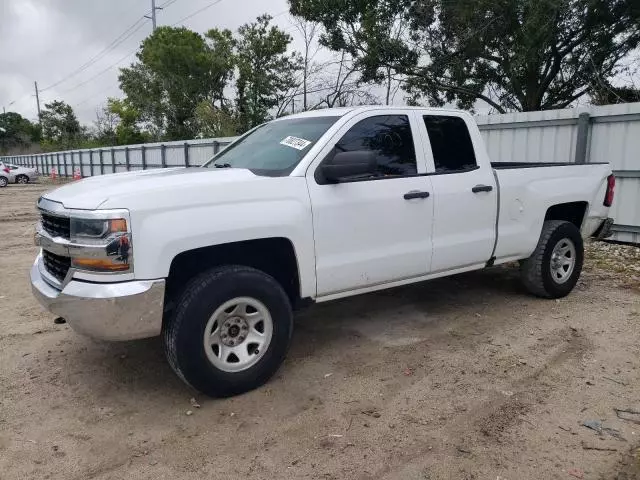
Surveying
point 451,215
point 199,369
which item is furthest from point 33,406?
point 451,215

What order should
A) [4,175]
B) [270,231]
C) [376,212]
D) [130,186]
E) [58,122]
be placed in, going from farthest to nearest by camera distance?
[58,122] → [4,175] → [376,212] → [270,231] → [130,186]

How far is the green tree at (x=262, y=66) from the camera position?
1257 inches

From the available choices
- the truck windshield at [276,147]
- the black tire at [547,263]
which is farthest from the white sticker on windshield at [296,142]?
the black tire at [547,263]

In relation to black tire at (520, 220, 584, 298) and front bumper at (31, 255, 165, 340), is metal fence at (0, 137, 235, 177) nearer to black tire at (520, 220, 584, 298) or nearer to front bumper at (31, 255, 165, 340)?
black tire at (520, 220, 584, 298)

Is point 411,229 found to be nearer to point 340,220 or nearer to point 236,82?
point 340,220

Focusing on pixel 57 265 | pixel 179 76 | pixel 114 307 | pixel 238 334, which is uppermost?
pixel 179 76

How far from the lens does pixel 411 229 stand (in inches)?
170

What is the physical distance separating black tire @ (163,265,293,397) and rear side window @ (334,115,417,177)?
129 cm

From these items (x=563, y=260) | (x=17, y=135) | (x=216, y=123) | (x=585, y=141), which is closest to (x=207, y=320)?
(x=563, y=260)

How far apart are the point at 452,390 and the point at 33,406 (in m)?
2.82

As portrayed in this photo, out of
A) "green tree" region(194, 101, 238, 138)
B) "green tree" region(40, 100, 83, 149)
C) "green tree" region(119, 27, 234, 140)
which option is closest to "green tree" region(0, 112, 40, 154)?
A: "green tree" region(40, 100, 83, 149)

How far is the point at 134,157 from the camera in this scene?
83.0 ft

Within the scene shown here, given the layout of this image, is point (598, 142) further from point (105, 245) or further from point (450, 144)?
point (105, 245)

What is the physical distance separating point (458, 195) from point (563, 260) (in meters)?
1.88
